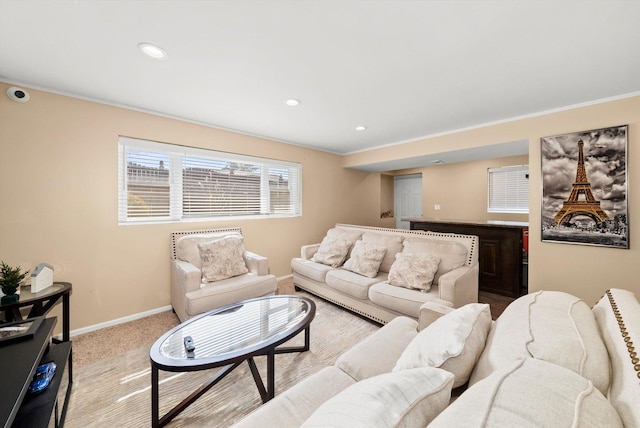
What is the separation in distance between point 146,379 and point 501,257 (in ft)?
14.0

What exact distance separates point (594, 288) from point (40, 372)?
4508 millimetres

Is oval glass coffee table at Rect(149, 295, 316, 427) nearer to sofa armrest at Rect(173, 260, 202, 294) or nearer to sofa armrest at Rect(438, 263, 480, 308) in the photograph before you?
sofa armrest at Rect(173, 260, 202, 294)

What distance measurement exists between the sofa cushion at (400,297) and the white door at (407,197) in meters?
4.04

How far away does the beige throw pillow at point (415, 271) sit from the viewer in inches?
98.3

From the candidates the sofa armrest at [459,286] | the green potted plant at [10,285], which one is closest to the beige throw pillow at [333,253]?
the sofa armrest at [459,286]

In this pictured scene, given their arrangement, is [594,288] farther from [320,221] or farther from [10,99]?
[10,99]

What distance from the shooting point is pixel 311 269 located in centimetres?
330

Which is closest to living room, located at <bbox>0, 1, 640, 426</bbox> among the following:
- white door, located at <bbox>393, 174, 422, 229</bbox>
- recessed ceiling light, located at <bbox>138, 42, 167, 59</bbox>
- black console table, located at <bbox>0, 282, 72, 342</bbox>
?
black console table, located at <bbox>0, 282, 72, 342</bbox>

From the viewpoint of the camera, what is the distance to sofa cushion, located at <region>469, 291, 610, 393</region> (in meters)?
0.75

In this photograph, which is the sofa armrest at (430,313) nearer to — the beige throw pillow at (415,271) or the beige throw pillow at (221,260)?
the beige throw pillow at (415,271)

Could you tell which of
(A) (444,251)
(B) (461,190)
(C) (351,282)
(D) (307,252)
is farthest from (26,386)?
(B) (461,190)

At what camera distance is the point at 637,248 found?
2.38m

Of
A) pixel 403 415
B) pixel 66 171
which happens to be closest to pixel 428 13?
pixel 403 415

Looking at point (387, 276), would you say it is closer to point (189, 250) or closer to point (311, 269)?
point (311, 269)
